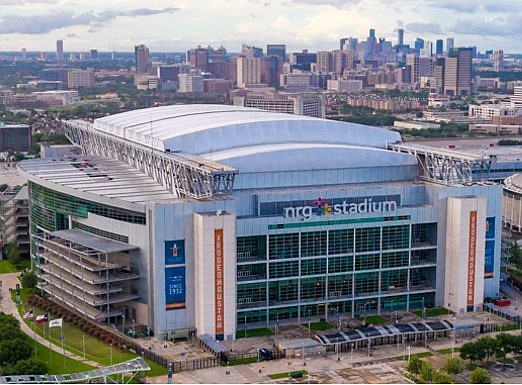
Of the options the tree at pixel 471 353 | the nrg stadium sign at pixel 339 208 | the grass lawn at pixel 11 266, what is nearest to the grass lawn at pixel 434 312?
the nrg stadium sign at pixel 339 208

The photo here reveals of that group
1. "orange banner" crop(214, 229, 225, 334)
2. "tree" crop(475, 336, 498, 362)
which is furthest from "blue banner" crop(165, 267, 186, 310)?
"tree" crop(475, 336, 498, 362)

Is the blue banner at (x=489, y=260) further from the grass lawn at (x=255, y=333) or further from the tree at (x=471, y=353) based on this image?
the grass lawn at (x=255, y=333)

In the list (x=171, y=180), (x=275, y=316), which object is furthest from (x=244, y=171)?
(x=275, y=316)

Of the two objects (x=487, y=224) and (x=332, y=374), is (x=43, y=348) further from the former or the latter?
(x=487, y=224)

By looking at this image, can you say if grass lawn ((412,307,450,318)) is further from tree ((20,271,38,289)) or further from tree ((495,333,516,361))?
tree ((20,271,38,289))

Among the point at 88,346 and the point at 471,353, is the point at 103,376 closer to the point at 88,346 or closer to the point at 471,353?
the point at 88,346

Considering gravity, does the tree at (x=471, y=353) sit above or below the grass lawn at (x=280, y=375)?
above

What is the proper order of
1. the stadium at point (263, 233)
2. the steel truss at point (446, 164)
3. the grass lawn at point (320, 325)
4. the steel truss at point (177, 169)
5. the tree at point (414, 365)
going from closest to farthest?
the tree at point (414, 365) < the stadium at point (263, 233) < the grass lawn at point (320, 325) < the steel truss at point (177, 169) < the steel truss at point (446, 164)
